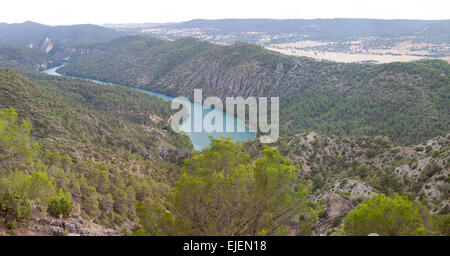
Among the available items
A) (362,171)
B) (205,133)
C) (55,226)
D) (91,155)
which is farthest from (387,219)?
(205,133)

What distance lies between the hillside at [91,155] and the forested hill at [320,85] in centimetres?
4449

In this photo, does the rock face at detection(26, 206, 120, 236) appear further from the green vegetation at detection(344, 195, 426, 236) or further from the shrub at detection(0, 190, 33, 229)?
the green vegetation at detection(344, 195, 426, 236)

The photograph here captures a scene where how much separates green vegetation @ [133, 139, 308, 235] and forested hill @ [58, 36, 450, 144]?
5448 cm

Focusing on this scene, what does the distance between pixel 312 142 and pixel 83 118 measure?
45318 millimetres

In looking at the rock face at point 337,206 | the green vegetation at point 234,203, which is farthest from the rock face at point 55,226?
the rock face at point 337,206

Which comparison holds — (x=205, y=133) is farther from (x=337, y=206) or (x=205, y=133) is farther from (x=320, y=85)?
(x=337, y=206)

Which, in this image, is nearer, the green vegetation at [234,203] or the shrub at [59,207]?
the green vegetation at [234,203]

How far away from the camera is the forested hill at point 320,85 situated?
69.6 meters

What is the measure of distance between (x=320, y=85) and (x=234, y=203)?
103 meters

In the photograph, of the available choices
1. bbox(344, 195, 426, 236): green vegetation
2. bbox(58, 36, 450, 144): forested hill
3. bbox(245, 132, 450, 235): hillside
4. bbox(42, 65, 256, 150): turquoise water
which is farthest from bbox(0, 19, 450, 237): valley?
bbox(42, 65, 256, 150): turquoise water

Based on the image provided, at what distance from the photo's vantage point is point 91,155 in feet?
146

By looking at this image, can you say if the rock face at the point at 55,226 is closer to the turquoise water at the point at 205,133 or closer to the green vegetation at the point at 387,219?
the green vegetation at the point at 387,219

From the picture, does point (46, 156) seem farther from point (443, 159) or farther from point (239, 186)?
point (443, 159)

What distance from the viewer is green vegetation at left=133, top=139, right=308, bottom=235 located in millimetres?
14008
